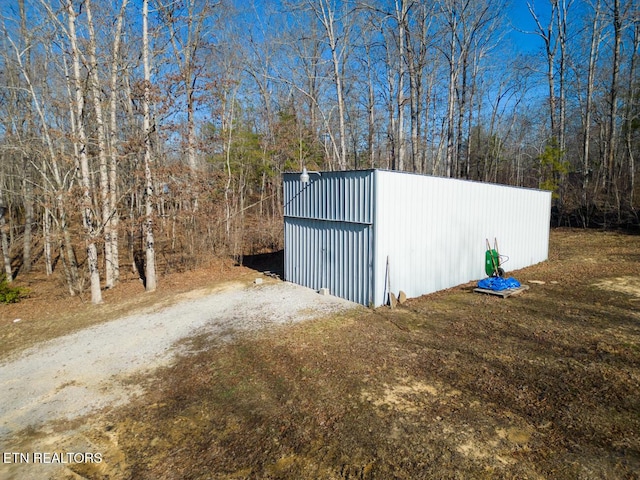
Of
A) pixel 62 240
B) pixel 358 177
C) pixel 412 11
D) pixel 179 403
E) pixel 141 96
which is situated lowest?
pixel 179 403

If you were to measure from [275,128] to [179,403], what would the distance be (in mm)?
15409

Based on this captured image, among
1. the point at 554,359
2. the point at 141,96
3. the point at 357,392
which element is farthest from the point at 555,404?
the point at 141,96

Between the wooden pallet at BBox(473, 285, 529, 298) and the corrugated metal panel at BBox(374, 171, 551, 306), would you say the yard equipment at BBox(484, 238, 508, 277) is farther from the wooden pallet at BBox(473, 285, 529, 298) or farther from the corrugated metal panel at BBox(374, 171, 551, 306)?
the corrugated metal panel at BBox(374, 171, 551, 306)

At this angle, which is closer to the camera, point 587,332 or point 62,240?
point 587,332

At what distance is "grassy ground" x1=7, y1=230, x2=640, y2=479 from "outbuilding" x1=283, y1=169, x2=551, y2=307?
1.39 meters

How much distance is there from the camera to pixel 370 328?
20.0 ft

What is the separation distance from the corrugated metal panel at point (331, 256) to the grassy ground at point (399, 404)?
1173 mm

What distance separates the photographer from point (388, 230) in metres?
7.14

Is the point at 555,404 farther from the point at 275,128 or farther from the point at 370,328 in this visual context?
the point at 275,128

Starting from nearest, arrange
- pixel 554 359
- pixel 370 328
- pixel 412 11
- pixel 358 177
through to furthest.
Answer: pixel 554 359 → pixel 370 328 → pixel 358 177 → pixel 412 11

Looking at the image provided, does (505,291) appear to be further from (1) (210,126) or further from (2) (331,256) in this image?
(1) (210,126)

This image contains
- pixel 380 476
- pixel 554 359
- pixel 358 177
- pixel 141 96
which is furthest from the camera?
pixel 141 96

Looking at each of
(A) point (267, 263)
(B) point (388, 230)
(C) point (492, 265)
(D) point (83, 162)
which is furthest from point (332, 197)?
(D) point (83, 162)

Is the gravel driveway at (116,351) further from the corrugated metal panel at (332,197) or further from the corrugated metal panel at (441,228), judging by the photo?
the corrugated metal panel at (332,197)
